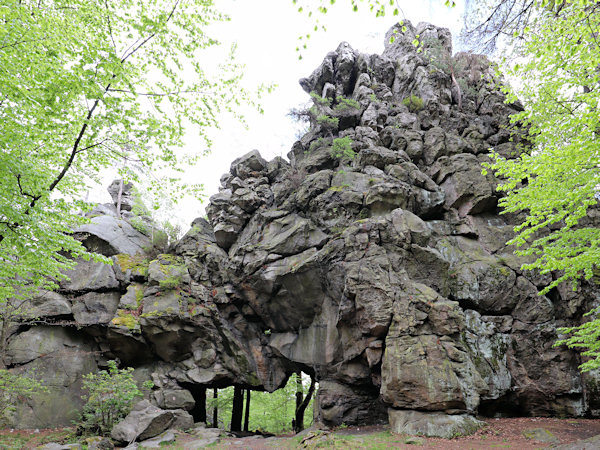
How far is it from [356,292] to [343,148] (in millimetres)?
9911

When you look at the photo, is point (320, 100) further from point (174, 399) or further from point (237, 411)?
point (237, 411)

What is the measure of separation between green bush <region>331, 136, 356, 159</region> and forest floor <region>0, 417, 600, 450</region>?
14342 mm

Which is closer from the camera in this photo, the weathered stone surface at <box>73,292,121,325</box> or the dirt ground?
the dirt ground

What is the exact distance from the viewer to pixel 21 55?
6.37 meters

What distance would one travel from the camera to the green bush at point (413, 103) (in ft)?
75.4

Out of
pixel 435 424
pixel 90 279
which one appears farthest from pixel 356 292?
pixel 90 279

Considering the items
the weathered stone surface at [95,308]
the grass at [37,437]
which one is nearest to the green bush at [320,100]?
the weathered stone surface at [95,308]

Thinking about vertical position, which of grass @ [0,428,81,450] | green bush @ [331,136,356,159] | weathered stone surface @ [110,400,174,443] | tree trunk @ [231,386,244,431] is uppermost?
green bush @ [331,136,356,159]

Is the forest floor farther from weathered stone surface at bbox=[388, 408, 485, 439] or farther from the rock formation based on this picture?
the rock formation

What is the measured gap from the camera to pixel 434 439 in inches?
405

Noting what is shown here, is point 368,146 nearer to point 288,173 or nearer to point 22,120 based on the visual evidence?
point 288,173

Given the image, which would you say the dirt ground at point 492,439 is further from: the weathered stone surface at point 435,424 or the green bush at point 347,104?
the green bush at point 347,104

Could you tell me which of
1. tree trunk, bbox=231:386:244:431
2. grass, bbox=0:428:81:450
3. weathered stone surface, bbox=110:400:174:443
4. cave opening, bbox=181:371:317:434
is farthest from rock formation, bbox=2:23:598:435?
tree trunk, bbox=231:386:244:431

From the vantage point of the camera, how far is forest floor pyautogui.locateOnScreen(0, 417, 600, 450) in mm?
9523
